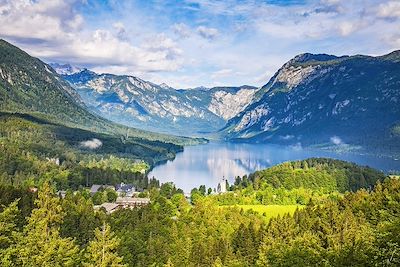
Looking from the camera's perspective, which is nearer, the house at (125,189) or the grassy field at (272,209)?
the grassy field at (272,209)

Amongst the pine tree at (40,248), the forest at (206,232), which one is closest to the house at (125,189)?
the forest at (206,232)

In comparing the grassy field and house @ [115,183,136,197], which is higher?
the grassy field

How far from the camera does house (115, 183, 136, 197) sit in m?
134

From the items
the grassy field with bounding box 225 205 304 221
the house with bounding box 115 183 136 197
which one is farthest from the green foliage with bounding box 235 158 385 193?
the house with bounding box 115 183 136 197

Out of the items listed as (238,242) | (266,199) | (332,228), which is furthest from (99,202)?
(332,228)

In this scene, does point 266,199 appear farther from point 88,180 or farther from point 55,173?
point 55,173

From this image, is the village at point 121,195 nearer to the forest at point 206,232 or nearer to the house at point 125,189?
the house at point 125,189

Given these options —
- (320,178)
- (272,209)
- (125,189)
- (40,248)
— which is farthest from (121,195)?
(40,248)

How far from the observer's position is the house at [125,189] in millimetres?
134400

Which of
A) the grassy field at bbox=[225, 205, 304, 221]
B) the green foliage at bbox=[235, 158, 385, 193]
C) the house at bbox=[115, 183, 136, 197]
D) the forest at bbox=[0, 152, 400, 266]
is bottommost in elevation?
the house at bbox=[115, 183, 136, 197]

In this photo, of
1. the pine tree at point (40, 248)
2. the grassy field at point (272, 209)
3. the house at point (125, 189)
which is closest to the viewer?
the pine tree at point (40, 248)

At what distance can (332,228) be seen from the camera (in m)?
44.2

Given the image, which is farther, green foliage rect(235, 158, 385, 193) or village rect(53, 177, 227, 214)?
green foliage rect(235, 158, 385, 193)

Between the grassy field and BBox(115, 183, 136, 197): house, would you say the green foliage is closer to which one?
the grassy field
